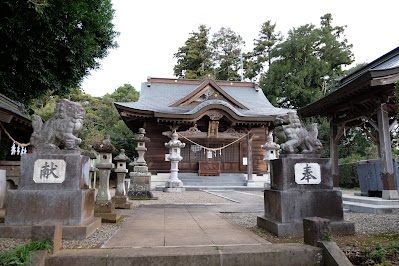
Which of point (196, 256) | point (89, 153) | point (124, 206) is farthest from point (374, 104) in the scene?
point (89, 153)

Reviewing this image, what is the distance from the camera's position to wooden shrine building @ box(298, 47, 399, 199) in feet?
23.5

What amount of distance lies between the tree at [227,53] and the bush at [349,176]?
22.8 metres

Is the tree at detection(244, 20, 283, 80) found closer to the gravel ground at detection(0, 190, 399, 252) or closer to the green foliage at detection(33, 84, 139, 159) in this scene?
the green foliage at detection(33, 84, 139, 159)

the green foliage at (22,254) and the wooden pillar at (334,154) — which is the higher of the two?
the wooden pillar at (334,154)

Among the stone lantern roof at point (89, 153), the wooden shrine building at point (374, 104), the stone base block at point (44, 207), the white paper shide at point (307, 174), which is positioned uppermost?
the wooden shrine building at point (374, 104)

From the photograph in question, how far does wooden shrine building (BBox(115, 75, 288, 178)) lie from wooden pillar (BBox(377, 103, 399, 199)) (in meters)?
7.66

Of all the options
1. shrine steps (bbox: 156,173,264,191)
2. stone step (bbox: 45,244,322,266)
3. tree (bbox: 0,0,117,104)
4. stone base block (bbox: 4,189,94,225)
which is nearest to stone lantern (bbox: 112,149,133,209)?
stone base block (bbox: 4,189,94,225)

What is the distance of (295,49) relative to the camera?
29141 mm

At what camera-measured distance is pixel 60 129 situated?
4.19m

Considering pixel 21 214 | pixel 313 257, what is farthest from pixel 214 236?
pixel 21 214

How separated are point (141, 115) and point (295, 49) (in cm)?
2170

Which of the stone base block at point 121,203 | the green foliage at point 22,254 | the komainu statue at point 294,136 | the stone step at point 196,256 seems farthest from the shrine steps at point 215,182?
the green foliage at point 22,254

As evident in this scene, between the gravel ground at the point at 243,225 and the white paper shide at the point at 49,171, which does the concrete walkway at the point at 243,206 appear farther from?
the white paper shide at the point at 49,171

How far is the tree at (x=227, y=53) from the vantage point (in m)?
37.0
